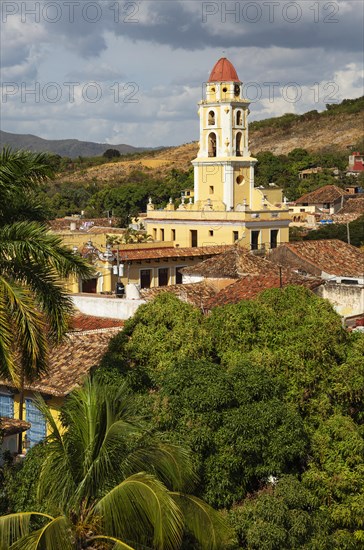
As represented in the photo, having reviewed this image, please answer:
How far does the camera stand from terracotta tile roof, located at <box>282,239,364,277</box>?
97.9ft

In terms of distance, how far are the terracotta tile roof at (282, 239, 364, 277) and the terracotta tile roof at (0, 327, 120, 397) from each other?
42.1 ft

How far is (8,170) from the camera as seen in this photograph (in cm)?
1126

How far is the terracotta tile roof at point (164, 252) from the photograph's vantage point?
33312mm

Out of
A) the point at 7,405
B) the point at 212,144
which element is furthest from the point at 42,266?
the point at 212,144

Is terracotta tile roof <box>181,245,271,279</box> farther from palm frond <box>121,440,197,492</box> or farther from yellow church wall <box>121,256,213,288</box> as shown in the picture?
palm frond <box>121,440,197,492</box>

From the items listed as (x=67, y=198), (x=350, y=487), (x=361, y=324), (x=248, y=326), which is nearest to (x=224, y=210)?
(x=361, y=324)

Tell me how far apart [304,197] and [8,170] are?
195 ft

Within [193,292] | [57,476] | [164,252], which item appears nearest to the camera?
[57,476]

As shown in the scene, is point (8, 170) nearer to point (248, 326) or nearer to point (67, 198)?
point (248, 326)

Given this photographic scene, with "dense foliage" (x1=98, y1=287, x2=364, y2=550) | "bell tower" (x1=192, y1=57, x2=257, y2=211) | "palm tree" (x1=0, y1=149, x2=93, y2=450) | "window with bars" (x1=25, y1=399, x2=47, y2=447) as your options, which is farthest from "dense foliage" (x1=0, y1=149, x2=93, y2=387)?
"bell tower" (x1=192, y1=57, x2=257, y2=211)

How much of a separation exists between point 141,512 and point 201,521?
1.07m

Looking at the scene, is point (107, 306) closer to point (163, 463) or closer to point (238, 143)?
point (163, 463)

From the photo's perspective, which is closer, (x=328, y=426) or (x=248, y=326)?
(x=328, y=426)

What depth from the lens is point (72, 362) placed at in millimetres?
17078
